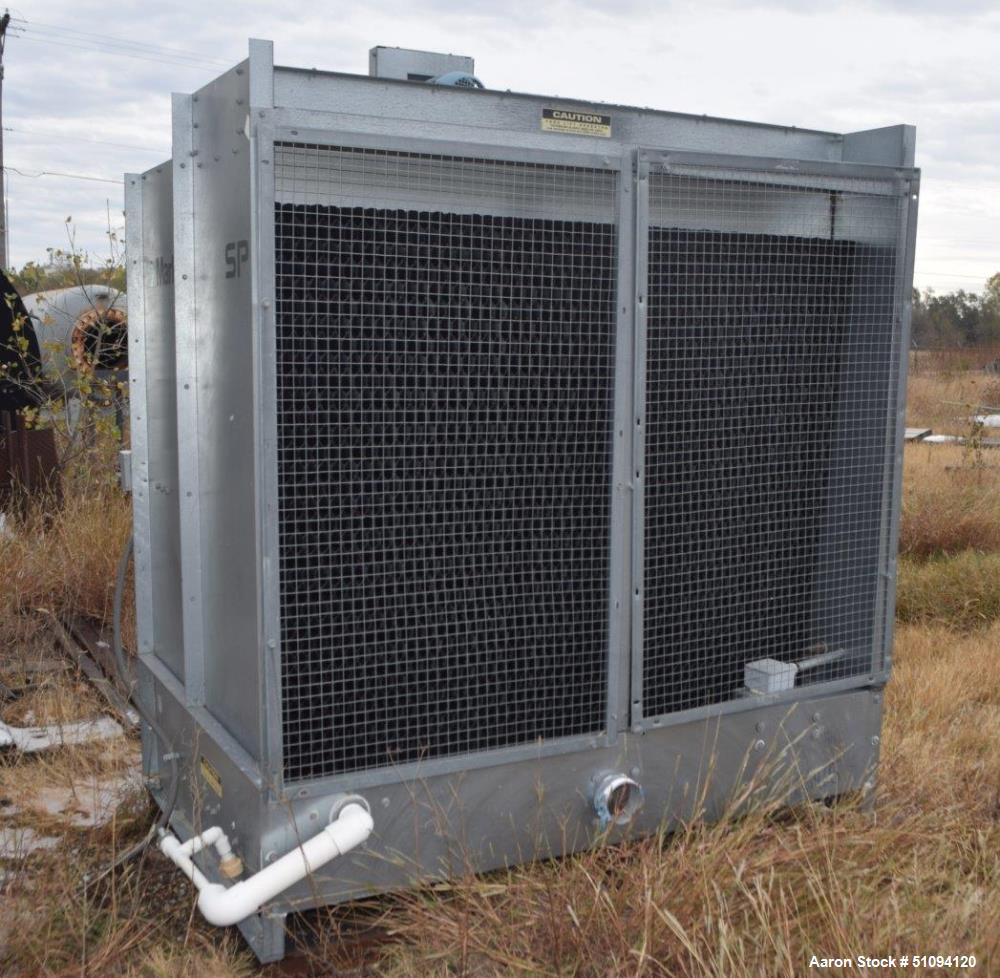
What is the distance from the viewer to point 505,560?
11.1 feet

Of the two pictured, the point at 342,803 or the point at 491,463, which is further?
the point at 491,463

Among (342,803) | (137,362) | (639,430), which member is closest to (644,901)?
(342,803)

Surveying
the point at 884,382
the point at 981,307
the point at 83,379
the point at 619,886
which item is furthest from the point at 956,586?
the point at 981,307

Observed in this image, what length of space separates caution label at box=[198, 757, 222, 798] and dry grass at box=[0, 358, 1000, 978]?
371mm

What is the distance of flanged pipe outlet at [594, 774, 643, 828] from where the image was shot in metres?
3.53

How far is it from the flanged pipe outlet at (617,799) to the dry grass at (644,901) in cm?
11

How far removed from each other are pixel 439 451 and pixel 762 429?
115 cm

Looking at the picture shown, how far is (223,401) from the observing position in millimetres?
3289

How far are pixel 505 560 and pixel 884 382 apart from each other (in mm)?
1491

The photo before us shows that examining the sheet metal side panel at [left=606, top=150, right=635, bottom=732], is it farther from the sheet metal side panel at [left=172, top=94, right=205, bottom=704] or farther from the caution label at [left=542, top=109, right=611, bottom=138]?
the sheet metal side panel at [left=172, top=94, right=205, bottom=704]

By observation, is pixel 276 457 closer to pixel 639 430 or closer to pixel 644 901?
pixel 639 430

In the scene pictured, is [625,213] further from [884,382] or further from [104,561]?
[104,561]

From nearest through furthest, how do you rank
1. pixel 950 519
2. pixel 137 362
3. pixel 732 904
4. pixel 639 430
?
pixel 732 904
pixel 639 430
pixel 137 362
pixel 950 519

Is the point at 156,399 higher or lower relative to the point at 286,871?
higher
